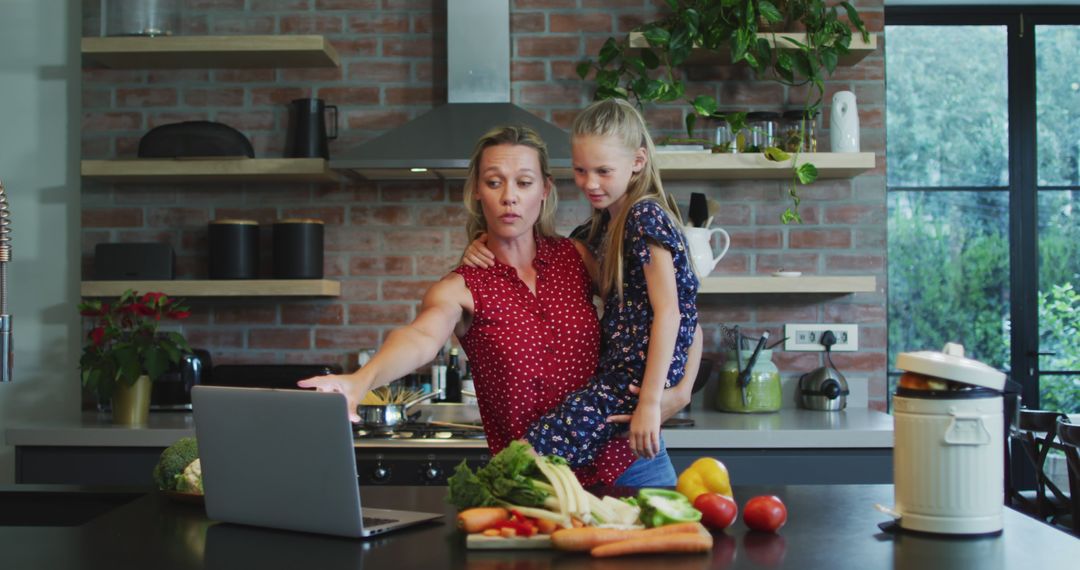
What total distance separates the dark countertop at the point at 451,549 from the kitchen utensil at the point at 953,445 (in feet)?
0.10

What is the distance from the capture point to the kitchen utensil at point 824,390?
372cm

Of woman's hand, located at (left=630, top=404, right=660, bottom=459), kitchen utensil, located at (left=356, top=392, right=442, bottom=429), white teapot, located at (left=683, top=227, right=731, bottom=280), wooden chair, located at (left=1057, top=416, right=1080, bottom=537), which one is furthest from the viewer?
white teapot, located at (left=683, top=227, right=731, bottom=280)

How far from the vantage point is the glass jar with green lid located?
370 centimetres

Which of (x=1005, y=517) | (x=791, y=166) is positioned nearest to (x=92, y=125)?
(x=791, y=166)

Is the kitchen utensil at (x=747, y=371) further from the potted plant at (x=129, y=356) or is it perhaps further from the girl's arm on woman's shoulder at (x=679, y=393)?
the potted plant at (x=129, y=356)

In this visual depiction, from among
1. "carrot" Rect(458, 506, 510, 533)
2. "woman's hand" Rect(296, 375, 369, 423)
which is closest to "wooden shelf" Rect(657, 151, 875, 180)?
"woman's hand" Rect(296, 375, 369, 423)

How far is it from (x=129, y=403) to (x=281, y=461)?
7.23 ft

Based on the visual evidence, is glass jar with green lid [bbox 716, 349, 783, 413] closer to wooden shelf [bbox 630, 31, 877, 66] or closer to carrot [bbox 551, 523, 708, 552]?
wooden shelf [bbox 630, 31, 877, 66]

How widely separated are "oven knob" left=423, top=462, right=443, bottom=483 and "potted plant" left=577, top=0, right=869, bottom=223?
1362 mm

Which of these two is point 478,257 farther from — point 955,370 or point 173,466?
point 955,370

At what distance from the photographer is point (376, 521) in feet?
5.07

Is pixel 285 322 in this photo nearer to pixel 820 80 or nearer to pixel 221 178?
pixel 221 178

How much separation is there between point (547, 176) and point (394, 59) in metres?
2.02

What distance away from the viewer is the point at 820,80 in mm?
3725
